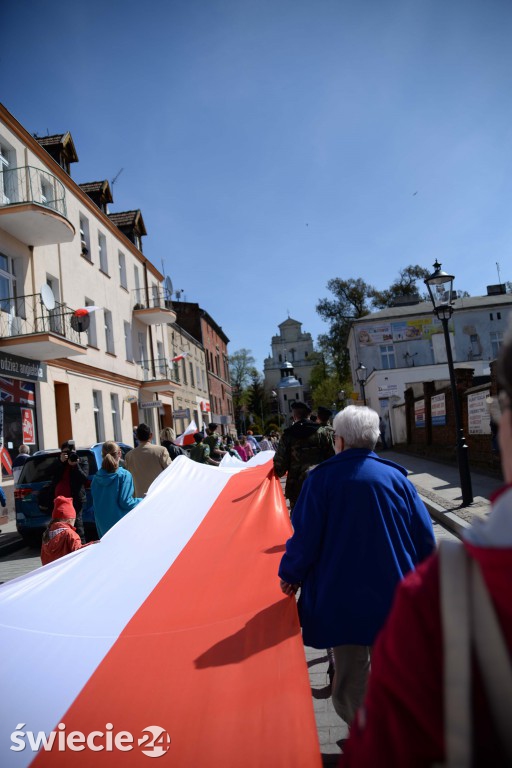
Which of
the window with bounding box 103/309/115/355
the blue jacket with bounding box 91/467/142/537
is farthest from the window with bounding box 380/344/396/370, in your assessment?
the blue jacket with bounding box 91/467/142/537

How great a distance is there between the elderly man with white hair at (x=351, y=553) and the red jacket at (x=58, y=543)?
317 cm

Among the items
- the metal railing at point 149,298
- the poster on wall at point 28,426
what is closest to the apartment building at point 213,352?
the metal railing at point 149,298

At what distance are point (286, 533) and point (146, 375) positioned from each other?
2557cm

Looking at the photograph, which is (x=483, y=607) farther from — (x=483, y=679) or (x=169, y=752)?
(x=169, y=752)

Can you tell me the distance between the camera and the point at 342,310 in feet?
218

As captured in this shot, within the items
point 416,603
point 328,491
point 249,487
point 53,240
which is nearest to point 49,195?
point 53,240

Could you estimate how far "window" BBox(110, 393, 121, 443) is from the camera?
2588 centimetres

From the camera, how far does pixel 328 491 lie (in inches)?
119

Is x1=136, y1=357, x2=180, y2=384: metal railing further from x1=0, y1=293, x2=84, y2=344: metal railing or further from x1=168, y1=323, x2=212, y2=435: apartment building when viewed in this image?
x1=0, y1=293, x2=84, y2=344: metal railing

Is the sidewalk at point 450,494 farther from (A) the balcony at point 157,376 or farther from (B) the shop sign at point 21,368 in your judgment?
(A) the balcony at point 157,376

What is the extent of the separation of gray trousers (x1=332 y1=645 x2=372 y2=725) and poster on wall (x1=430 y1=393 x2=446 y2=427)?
1905 centimetres

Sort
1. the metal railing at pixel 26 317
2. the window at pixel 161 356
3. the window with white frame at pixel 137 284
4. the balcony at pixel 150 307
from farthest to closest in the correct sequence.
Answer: the window at pixel 161 356 < the window with white frame at pixel 137 284 < the balcony at pixel 150 307 < the metal railing at pixel 26 317

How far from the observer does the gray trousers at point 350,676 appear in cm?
296

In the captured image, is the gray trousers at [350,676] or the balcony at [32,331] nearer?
the gray trousers at [350,676]
